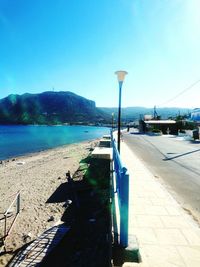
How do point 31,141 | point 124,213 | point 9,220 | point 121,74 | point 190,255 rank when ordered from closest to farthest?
point 124,213
point 190,255
point 9,220
point 121,74
point 31,141

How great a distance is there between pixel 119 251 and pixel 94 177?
25.8ft

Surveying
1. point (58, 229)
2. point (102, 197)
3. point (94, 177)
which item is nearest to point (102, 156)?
point (94, 177)

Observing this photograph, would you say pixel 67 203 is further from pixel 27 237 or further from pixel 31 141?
pixel 31 141

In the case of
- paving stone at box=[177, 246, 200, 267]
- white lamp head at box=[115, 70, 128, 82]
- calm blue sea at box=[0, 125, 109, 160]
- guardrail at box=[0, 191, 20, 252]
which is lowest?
calm blue sea at box=[0, 125, 109, 160]

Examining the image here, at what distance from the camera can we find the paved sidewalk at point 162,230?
4.37m

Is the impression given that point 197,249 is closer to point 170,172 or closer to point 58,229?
point 58,229

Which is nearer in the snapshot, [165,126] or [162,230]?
[162,230]

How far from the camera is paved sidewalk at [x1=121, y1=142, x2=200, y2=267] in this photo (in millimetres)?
4367

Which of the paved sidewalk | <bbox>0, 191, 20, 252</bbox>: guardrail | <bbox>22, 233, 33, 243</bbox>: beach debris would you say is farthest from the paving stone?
<bbox>0, 191, 20, 252</bbox>: guardrail

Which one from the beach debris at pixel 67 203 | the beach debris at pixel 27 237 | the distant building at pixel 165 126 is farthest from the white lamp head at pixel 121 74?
the distant building at pixel 165 126

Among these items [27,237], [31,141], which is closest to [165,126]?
[31,141]

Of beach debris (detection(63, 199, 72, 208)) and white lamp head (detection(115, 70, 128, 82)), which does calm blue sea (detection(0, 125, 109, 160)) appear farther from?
white lamp head (detection(115, 70, 128, 82))

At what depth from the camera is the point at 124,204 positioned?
4.22 metres

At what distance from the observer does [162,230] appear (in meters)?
5.52
